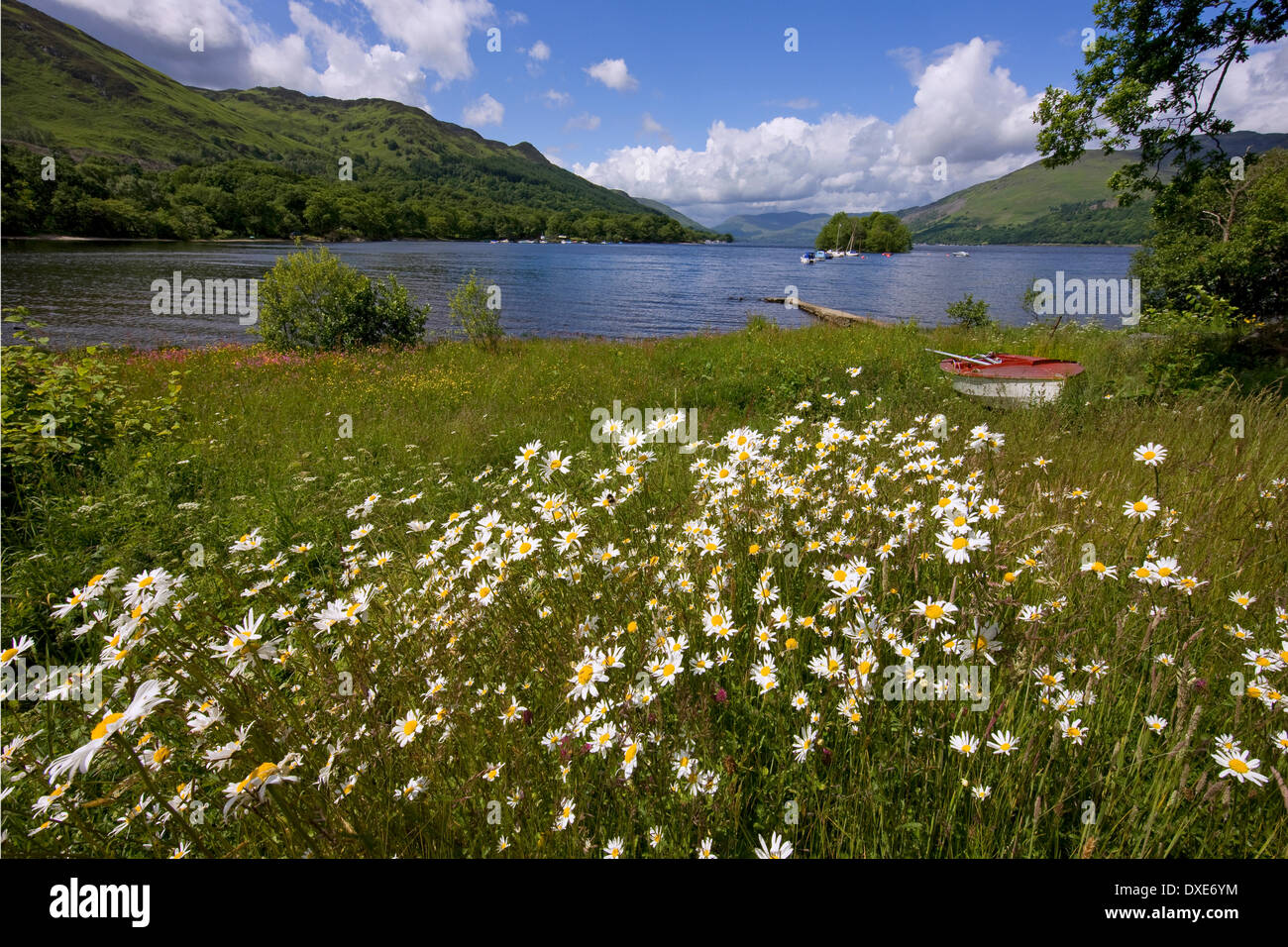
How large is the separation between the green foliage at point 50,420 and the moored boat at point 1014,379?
36.4ft

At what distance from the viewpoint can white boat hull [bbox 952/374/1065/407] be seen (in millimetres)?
7641

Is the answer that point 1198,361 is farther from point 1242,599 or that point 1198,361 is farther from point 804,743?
point 804,743

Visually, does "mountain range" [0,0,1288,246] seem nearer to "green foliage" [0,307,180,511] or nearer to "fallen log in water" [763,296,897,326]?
"fallen log in water" [763,296,897,326]

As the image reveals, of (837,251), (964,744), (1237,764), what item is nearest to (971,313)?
(1237,764)

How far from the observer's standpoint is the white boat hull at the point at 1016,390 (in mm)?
7641

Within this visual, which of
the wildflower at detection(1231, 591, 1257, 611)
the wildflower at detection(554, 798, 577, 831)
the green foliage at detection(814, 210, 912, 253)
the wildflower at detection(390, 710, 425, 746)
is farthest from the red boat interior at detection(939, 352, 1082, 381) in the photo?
the green foliage at detection(814, 210, 912, 253)

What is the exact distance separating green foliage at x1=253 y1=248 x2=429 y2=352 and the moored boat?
15.8 m

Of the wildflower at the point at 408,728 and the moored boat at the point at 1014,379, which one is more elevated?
the moored boat at the point at 1014,379

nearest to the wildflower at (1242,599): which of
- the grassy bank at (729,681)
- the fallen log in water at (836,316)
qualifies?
the grassy bank at (729,681)

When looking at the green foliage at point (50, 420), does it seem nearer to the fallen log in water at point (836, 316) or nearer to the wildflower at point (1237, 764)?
the wildflower at point (1237, 764)

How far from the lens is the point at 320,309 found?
16.9 metres

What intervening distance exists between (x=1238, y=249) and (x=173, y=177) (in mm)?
152920

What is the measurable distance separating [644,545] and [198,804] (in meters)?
2.13
